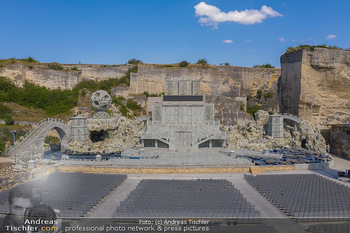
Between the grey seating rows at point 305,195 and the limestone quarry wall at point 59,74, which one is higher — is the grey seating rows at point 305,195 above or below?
below

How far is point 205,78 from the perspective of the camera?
185 feet

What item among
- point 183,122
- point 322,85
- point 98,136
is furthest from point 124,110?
point 322,85

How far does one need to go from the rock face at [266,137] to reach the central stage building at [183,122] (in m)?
2.35

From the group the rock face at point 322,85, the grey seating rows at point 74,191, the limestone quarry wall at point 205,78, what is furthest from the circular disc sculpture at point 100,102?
the rock face at point 322,85

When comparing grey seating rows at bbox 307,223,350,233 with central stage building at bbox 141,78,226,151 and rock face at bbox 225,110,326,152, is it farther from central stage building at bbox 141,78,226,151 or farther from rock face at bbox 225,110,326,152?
central stage building at bbox 141,78,226,151

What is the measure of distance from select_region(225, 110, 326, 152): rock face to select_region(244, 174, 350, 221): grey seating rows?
10914 mm

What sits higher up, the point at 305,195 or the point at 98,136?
the point at 98,136

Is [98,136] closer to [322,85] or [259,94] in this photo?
[322,85]

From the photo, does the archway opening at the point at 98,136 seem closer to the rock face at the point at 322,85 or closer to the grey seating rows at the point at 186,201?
the grey seating rows at the point at 186,201

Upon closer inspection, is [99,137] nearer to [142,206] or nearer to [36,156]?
[36,156]

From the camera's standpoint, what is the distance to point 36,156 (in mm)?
24375

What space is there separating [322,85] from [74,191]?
36.6m

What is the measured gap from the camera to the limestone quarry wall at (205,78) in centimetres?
5419

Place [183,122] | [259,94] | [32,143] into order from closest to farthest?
1. [32,143]
2. [183,122]
3. [259,94]
